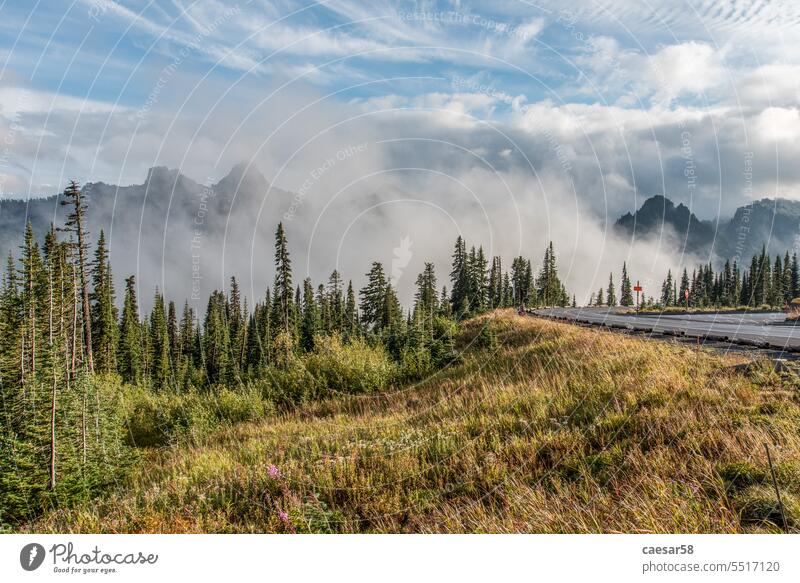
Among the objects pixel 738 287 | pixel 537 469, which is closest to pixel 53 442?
pixel 537 469

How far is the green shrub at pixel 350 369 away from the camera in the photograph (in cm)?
1803

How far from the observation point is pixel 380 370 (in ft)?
61.3

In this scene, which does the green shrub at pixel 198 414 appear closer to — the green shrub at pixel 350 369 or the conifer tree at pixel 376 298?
the green shrub at pixel 350 369

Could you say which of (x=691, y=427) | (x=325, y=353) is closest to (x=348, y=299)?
(x=325, y=353)

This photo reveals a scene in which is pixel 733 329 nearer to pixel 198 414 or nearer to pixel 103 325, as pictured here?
pixel 198 414

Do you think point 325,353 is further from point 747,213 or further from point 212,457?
point 747,213

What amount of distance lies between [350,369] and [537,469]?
14.0 m

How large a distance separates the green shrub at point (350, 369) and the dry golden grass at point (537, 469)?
9.12m

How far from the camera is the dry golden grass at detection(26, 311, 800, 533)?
403 centimetres
